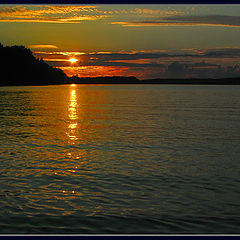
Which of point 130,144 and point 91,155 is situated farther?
point 130,144

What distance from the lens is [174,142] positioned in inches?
1176

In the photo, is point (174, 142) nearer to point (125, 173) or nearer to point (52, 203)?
point (125, 173)

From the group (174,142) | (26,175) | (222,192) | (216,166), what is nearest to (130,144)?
(174,142)

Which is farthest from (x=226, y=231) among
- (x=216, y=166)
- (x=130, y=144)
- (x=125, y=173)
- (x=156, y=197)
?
(x=130, y=144)

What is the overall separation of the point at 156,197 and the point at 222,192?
3001 mm

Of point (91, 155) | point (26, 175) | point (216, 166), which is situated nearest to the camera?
point (26, 175)

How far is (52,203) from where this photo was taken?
1458 cm

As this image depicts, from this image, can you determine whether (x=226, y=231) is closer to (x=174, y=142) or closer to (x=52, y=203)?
(x=52, y=203)

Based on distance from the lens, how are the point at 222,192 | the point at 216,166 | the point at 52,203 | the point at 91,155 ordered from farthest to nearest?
the point at 91,155
the point at 216,166
the point at 222,192
the point at 52,203

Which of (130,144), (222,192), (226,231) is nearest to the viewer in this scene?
(226,231)

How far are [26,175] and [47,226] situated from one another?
7.09 meters

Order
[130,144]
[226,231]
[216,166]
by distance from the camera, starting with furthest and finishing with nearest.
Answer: [130,144]
[216,166]
[226,231]

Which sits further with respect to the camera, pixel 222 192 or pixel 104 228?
pixel 222 192

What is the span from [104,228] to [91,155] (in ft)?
40.6
